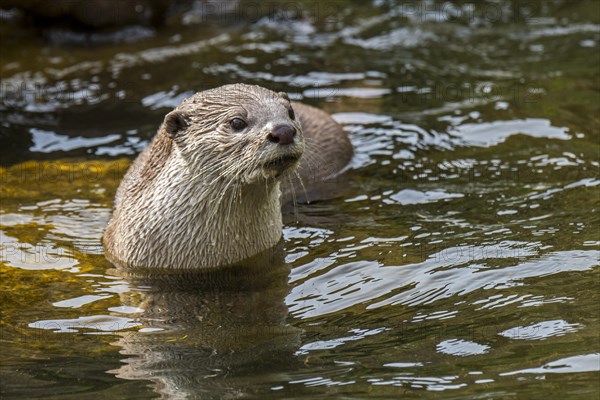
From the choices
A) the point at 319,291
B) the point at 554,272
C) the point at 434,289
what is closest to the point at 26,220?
the point at 319,291

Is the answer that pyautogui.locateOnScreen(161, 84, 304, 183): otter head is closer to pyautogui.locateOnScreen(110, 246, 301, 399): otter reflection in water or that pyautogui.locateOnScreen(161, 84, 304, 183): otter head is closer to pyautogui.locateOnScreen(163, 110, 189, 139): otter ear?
Answer: pyautogui.locateOnScreen(163, 110, 189, 139): otter ear

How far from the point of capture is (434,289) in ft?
18.6

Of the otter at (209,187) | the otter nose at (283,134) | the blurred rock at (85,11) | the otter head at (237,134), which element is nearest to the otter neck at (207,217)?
the otter at (209,187)

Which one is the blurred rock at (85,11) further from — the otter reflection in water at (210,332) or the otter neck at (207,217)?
the otter reflection in water at (210,332)

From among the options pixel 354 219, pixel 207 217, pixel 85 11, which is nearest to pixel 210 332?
pixel 207 217

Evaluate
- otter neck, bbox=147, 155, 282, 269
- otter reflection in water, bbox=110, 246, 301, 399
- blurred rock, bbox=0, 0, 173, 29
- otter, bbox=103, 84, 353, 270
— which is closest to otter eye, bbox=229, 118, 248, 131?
otter, bbox=103, 84, 353, 270

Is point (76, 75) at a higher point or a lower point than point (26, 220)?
higher

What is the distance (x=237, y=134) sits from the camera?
19.7 ft

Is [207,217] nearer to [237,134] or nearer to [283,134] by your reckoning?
[237,134]

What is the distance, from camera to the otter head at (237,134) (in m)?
5.75

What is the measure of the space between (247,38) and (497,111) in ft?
10.7

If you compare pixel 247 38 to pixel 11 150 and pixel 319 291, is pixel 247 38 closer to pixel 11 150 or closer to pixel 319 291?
pixel 11 150

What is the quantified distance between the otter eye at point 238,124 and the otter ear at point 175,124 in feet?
1.25

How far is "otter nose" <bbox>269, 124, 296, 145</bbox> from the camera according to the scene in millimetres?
5660
